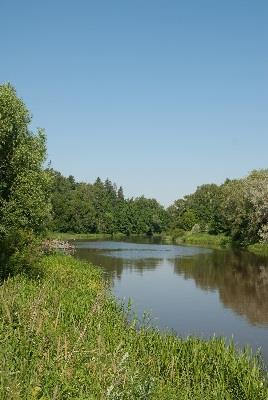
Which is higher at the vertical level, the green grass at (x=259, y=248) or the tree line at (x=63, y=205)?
the tree line at (x=63, y=205)

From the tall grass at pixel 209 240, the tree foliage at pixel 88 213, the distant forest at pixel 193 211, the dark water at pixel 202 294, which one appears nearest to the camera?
the dark water at pixel 202 294

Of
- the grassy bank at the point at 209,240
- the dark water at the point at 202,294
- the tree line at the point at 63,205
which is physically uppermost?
the tree line at the point at 63,205

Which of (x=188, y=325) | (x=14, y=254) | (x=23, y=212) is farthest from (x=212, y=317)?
(x=23, y=212)

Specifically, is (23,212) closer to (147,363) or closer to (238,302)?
(238,302)

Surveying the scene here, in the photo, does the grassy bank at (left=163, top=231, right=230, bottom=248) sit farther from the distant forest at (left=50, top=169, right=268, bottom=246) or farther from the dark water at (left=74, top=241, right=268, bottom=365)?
the dark water at (left=74, top=241, right=268, bottom=365)

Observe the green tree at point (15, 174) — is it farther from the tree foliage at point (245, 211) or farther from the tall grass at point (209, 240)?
the tall grass at point (209, 240)

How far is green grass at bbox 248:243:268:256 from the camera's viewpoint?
80.6 metres

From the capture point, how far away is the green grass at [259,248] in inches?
3172

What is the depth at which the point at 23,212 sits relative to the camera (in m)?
37.0

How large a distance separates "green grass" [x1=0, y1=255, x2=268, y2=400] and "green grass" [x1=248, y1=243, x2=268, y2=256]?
63793 mm

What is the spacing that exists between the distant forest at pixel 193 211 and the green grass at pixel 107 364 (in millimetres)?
54960

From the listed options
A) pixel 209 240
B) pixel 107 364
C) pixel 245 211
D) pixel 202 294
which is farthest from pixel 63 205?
pixel 107 364

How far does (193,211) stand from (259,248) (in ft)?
278

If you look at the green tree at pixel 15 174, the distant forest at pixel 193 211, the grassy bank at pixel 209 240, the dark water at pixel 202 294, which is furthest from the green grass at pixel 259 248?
the green tree at pixel 15 174
